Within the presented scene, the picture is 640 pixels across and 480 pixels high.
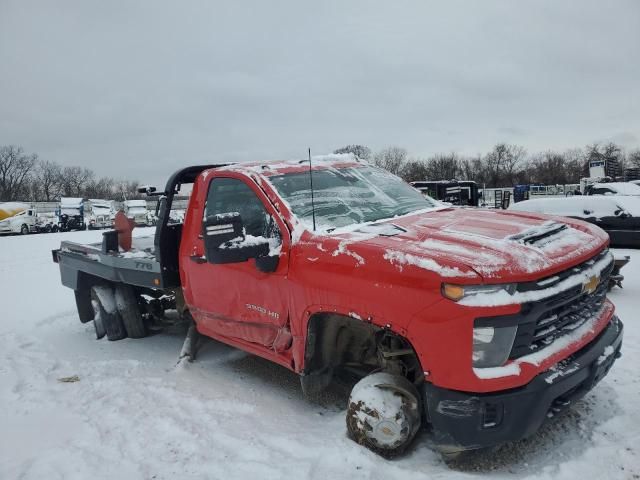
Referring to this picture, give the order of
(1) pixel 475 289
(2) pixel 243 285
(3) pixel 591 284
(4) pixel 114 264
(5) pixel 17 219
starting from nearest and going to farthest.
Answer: (1) pixel 475 289 < (3) pixel 591 284 < (2) pixel 243 285 < (4) pixel 114 264 < (5) pixel 17 219

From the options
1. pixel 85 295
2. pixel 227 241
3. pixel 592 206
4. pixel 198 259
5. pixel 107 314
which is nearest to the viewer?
pixel 227 241

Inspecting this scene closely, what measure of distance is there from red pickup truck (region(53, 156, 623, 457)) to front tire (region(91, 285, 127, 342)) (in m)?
1.81

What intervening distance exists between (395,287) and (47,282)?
9.63 m

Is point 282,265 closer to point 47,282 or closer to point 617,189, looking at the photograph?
point 47,282

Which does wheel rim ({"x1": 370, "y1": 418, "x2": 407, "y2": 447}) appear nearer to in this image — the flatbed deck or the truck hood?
the truck hood

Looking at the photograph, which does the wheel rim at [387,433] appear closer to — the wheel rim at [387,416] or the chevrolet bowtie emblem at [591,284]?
the wheel rim at [387,416]

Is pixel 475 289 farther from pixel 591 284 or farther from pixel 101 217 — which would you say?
pixel 101 217

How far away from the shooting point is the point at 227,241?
315 centimetres

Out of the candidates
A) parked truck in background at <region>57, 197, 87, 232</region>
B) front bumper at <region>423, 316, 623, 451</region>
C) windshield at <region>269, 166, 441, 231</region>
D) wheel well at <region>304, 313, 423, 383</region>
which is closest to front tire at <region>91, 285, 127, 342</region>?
windshield at <region>269, 166, 441, 231</region>

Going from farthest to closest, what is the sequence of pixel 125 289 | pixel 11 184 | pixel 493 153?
pixel 493 153 → pixel 11 184 → pixel 125 289

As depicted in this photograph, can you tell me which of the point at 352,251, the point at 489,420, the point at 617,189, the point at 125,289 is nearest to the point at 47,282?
the point at 125,289

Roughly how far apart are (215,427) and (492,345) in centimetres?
210

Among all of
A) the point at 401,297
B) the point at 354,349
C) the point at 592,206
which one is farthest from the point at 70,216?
the point at 401,297

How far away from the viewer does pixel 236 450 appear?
319cm
